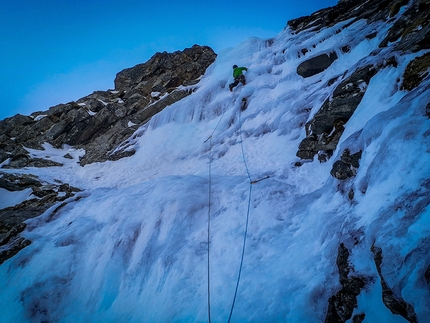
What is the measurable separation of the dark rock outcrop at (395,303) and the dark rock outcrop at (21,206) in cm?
882

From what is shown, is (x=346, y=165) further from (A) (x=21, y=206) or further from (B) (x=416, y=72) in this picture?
(A) (x=21, y=206)

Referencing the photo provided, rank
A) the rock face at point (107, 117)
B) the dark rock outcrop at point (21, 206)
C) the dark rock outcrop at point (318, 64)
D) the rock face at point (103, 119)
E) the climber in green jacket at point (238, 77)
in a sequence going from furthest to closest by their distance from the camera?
the rock face at point (107, 117)
the rock face at point (103, 119)
the climber in green jacket at point (238, 77)
the dark rock outcrop at point (318, 64)
the dark rock outcrop at point (21, 206)

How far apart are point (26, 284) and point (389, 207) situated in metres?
7.74

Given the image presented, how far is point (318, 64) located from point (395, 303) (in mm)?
11520

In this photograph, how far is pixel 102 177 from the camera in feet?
45.4

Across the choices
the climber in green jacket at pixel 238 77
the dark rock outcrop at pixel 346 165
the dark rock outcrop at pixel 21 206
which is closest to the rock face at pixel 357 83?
the dark rock outcrop at pixel 346 165

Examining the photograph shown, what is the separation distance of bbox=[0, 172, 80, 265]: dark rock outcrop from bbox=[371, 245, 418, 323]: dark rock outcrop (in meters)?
8.82

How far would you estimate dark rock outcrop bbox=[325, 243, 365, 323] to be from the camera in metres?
2.76

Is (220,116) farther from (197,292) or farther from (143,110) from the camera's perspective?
(197,292)

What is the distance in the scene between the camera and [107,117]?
20984 millimetres

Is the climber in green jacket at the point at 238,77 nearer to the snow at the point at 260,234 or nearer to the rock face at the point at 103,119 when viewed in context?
the snow at the point at 260,234

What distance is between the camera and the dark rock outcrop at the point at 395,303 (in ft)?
6.96

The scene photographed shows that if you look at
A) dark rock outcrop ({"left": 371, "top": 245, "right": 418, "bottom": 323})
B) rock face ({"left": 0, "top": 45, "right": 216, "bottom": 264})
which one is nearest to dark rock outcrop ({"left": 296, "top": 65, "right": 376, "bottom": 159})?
dark rock outcrop ({"left": 371, "top": 245, "right": 418, "bottom": 323})

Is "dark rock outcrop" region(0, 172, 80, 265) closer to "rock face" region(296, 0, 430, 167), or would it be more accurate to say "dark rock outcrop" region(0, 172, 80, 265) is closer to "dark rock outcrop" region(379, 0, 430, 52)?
"rock face" region(296, 0, 430, 167)
